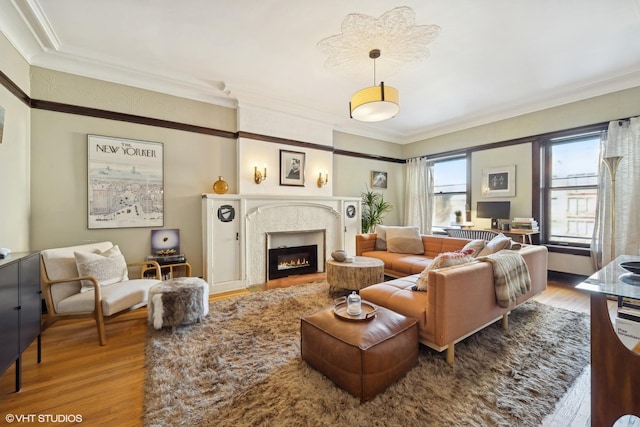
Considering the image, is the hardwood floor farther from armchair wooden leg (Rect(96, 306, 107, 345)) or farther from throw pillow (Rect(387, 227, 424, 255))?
throw pillow (Rect(387, 227, 424, 255))

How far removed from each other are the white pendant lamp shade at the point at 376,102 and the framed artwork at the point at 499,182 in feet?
11.0

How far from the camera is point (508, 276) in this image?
2340mm

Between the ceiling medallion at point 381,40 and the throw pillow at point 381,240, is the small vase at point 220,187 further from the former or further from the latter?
the throw pillow at point 381,240

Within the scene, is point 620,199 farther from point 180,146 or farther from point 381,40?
point 180,146

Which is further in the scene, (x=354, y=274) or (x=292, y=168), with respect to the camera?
(x=292, y=168)

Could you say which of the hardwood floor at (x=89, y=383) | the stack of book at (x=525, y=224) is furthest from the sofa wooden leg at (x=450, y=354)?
the stack of book at (x=525, y=224)

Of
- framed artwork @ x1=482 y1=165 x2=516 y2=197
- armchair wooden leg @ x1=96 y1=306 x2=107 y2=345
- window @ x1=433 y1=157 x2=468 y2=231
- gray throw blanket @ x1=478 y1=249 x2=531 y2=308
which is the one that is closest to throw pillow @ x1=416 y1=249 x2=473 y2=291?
gray throw blanket @ x1=478 y1=249 x2=531 y2=308

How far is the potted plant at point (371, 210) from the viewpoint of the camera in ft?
19.3

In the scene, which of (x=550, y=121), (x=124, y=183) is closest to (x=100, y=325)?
(x=124, y=183)

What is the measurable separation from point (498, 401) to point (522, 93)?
178 inches

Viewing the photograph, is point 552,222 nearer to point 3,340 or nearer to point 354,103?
point 354,103

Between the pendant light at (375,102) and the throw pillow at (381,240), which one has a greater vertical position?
the pendant light at (375,102)

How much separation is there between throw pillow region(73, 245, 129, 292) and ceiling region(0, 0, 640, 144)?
2297 mm

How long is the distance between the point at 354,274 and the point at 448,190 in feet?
12.8
